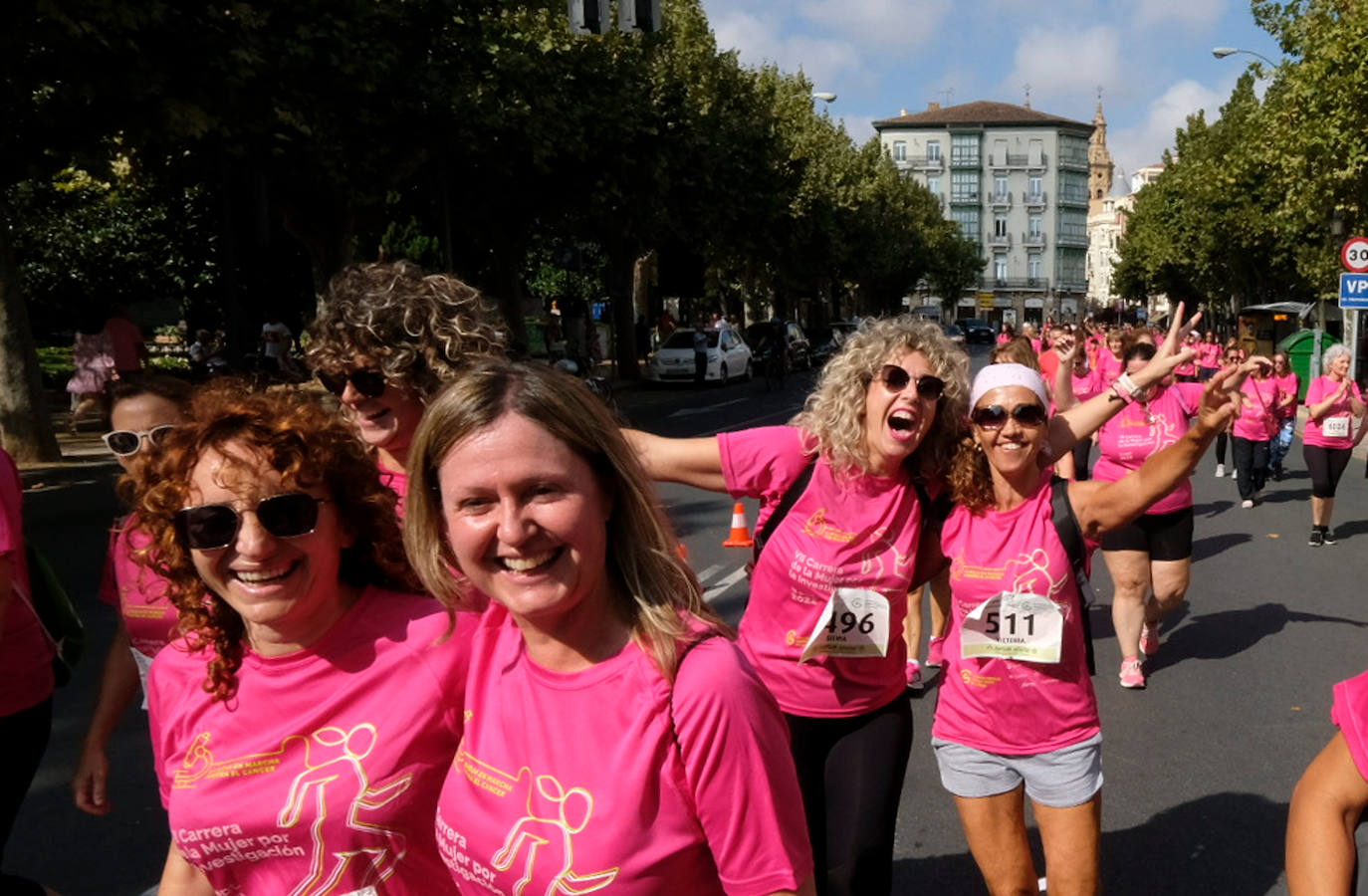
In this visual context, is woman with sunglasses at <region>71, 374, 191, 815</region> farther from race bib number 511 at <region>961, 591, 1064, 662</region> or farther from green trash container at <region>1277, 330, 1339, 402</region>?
green trash container at <region>1277, 330, 1339, 402</region>

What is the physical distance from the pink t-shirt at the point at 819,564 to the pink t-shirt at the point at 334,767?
1.52m

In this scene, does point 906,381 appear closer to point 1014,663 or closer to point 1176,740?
point 1014,663

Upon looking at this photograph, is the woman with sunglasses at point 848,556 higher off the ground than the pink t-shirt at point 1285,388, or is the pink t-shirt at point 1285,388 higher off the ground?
the woman with sunglasses at point 848,556

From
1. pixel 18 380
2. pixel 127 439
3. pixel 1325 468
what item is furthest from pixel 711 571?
pixel 18 380

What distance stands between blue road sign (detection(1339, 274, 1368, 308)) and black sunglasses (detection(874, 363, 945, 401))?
61.5 ft

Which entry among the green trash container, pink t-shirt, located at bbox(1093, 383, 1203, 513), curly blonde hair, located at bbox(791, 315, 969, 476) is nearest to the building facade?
the green trash container

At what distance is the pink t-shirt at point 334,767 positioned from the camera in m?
2.11

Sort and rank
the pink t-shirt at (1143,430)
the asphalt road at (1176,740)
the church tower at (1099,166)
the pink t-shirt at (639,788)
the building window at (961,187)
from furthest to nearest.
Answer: the church tower at (1099,166) < the building window at (961,187) < the pink t-shirt at (1143,430) < the asphalt road at (1176,740) < the pink t-shirt at (639,788)

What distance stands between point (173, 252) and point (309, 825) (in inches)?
1357

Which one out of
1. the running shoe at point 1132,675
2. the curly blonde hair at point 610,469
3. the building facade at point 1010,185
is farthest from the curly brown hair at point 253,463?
the building facade at point 1010,185

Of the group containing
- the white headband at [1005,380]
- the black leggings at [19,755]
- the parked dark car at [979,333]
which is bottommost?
the parked dark car at [979,333]

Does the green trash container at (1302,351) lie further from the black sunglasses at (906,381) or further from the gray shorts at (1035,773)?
the gray shorts at (1035,773)

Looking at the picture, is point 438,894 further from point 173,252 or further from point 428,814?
point 173,252

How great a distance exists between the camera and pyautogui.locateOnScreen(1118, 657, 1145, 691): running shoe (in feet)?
23.1
